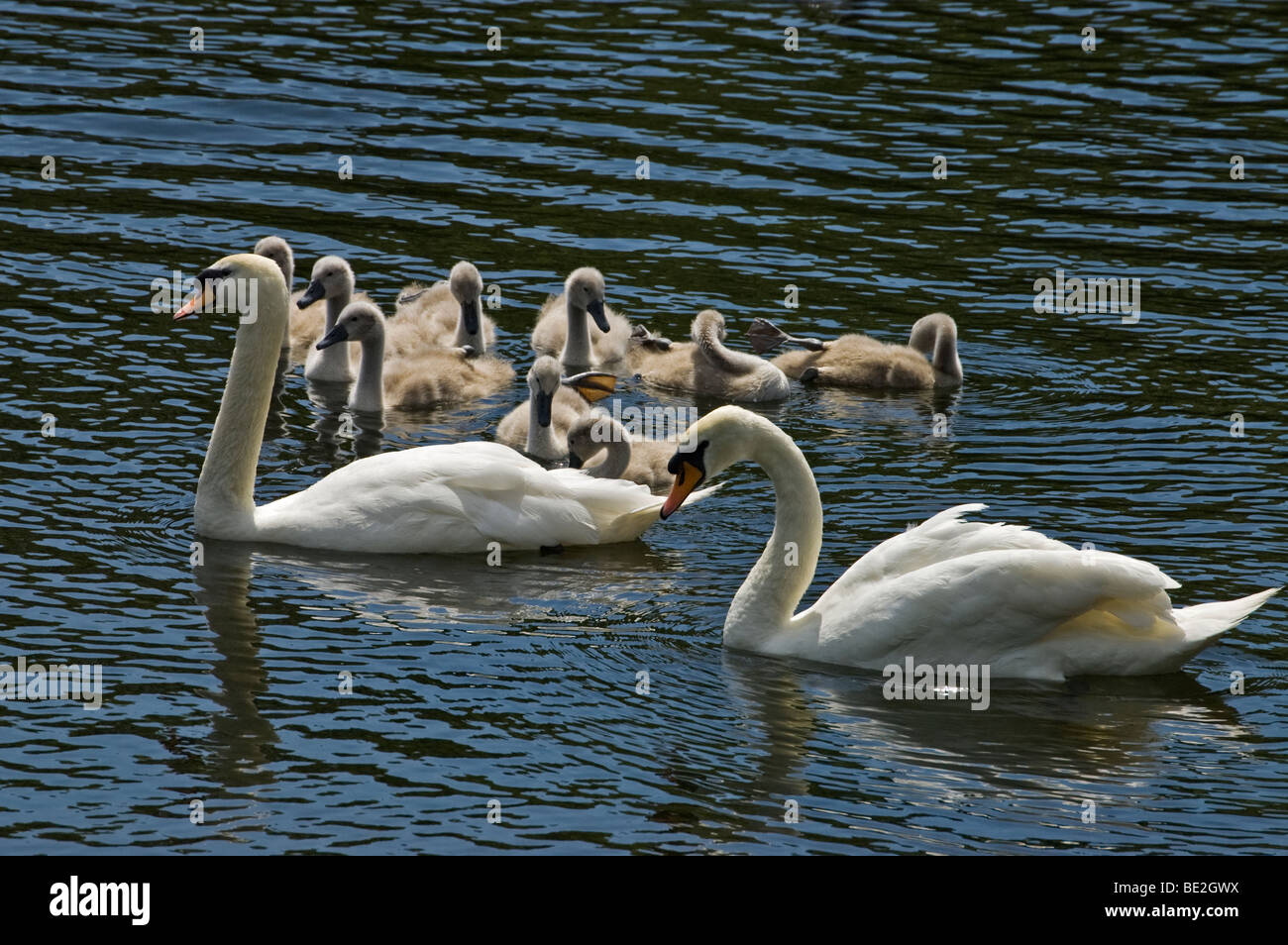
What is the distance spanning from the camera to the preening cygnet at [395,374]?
15.0m

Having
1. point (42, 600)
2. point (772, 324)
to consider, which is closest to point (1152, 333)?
point (772, 324)

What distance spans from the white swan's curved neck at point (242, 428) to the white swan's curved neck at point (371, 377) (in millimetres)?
2843

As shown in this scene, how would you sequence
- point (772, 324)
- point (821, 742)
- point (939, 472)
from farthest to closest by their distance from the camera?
point (772, 324) → point (939, 472) → point (821, 742)

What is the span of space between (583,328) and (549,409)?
2.51 meters

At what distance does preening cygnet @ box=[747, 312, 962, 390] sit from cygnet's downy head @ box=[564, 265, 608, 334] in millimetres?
1223

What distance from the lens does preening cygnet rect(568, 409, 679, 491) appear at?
1296 cm

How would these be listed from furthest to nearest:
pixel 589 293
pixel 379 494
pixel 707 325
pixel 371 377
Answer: pixel 589 293
pixel 707 325
pixel 371 377
pixel 379 494

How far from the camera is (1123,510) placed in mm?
12297

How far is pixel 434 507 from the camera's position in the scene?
11.6m

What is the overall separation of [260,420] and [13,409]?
8.63ft

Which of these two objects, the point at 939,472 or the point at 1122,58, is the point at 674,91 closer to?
the point at 1122,58

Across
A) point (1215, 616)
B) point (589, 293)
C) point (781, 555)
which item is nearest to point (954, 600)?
point (781, 555)

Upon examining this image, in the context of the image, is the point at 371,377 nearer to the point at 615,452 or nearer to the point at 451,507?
the point at 615,452

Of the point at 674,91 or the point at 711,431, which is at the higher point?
the point at 674,91
